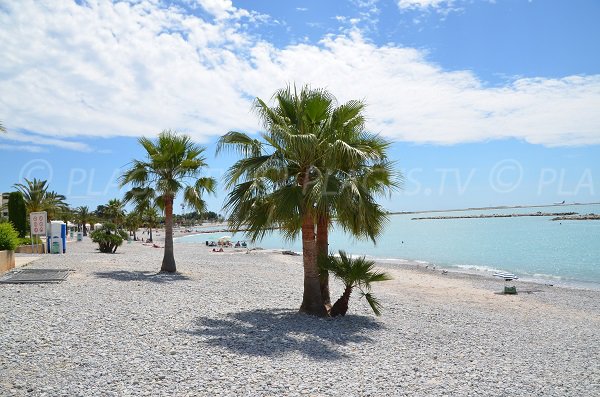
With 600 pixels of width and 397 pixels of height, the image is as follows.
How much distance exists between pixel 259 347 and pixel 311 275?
9.98 ft

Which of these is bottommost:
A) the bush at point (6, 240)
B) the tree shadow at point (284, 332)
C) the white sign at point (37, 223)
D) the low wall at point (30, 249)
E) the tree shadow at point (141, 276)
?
the tree shadow at point (284, 332)

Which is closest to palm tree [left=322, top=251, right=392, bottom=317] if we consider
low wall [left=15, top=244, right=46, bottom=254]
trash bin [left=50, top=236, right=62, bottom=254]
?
trash bin [left=50, top=236, right=62, bottom=254]

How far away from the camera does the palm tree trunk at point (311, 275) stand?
10.2m

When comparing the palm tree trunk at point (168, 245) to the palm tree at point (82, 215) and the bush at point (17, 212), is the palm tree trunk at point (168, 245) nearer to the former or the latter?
the bush at point (17, 212)

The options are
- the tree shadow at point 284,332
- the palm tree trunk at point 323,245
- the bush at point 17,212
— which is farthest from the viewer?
the bush at point 17,212

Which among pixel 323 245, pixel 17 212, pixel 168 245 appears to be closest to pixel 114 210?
pixel 17 212

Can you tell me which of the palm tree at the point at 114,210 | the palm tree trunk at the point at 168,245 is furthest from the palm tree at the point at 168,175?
the palm tree at the point at 114,210

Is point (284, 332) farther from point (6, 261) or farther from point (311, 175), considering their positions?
point (6, 261)

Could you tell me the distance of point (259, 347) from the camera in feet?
24.5

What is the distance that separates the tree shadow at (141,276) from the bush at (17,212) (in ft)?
43.3

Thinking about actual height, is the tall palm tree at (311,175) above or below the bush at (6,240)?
above

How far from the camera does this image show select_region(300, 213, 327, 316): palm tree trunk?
400 inches

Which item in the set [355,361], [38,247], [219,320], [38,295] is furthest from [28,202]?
[355,361]

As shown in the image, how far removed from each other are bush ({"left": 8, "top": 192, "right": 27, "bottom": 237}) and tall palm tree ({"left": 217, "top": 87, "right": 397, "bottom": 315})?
21367 mm
